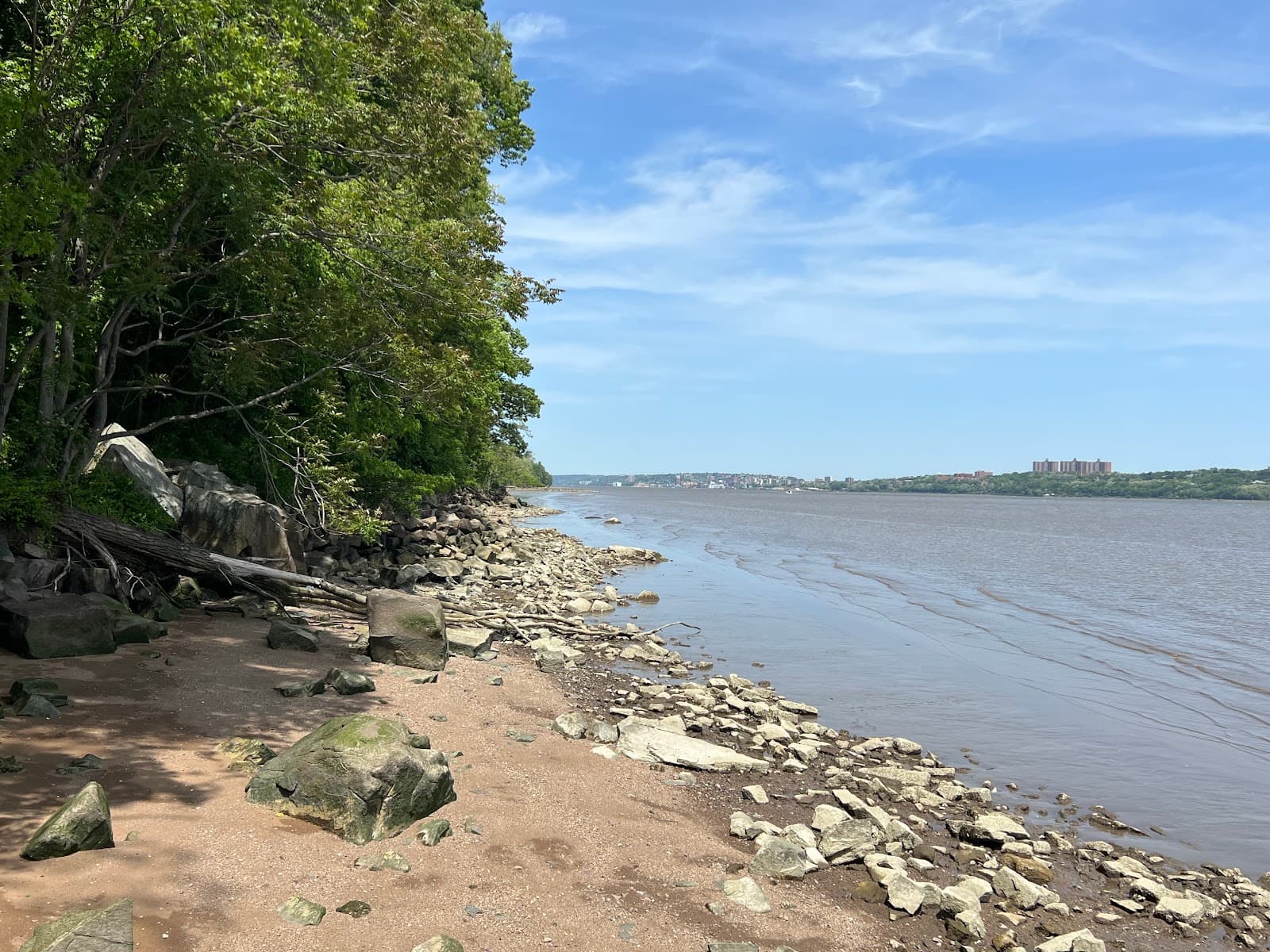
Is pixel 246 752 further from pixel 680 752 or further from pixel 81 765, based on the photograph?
pixel 680 752

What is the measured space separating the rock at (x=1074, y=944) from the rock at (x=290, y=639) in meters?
10.5

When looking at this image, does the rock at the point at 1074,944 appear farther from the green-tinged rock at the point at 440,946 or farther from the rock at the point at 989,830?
the green-tinged rock at the point at 440,946

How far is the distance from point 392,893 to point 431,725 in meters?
4.28

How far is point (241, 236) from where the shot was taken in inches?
614

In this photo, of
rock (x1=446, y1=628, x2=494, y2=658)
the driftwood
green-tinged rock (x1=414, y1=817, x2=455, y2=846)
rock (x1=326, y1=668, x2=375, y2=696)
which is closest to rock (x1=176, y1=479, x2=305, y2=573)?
the driftwood

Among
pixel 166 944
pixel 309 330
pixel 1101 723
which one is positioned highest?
pixel 309 330

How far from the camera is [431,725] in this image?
10547 mm

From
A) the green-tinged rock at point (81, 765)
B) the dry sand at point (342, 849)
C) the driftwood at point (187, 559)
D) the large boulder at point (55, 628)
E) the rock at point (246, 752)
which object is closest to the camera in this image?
the dry sand at point (342, 849)

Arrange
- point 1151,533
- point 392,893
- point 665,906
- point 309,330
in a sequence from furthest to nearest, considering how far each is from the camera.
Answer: point 1151,533 → point 309,330 → point 665,906 → point 392,893

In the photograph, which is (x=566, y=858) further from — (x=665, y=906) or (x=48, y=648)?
(x=48, y=648)

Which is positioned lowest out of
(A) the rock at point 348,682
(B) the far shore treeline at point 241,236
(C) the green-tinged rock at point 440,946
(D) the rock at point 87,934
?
(C) the green-tinged rock at point 440,946

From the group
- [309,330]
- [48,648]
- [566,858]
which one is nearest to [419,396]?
[309,330]

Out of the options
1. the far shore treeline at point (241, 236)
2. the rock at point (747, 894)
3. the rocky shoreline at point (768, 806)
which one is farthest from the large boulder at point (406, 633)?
the rock at point (747, 894)

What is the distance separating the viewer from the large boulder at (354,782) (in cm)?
714
